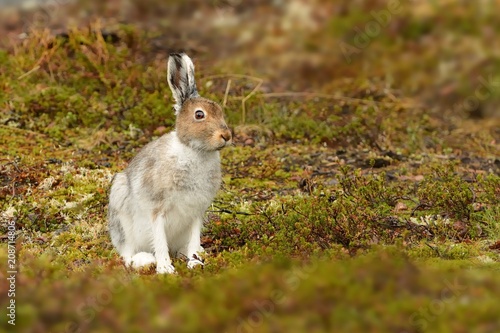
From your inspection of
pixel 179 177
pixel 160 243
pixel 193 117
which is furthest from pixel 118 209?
pixel 193 117

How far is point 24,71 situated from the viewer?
17125 mm

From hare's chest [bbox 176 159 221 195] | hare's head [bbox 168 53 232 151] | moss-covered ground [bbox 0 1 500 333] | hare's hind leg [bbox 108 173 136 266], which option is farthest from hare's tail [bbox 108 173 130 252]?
hare's head [bbox 168 53 232 151]

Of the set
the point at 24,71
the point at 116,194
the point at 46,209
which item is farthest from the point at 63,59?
the point at 116,194

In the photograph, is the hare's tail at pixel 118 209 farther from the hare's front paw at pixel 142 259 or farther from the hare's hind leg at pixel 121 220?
the hare's front paw at pixel 142 259

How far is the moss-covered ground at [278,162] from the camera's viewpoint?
17.7 ft

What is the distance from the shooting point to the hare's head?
30.6ft

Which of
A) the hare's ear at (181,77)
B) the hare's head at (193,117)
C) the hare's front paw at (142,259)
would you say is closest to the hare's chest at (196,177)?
the hare's head at (193,117)

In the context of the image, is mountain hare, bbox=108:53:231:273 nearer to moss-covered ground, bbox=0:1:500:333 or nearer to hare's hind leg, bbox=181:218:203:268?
hare's hind leg, bbox=181:218:203:268

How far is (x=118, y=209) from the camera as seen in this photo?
33.3 feet

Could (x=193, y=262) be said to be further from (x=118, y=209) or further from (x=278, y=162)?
(x=278, y=162)

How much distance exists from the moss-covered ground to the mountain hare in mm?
539

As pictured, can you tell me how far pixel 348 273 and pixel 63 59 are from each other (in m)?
13.2

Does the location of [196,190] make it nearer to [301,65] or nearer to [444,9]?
[301,65]

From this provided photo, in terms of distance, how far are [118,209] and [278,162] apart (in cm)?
498
